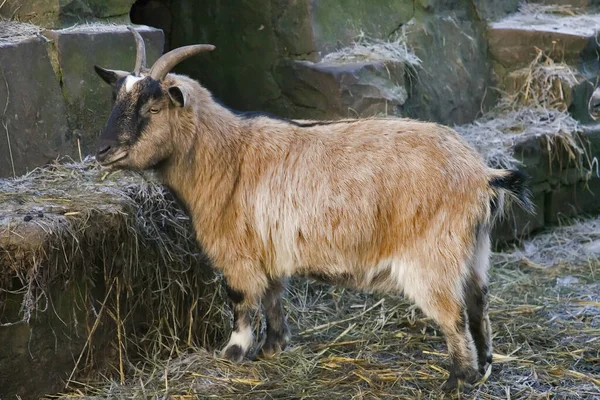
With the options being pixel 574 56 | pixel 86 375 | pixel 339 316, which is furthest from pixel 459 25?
pixel 86 375

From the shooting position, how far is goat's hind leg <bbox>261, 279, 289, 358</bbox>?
17.9 ft

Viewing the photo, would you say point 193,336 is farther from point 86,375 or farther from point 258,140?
point 258,140

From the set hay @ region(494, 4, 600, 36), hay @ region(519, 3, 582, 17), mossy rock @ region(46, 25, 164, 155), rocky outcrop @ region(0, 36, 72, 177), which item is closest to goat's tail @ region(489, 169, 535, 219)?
mossy rock @ region(46, 25, 164, 155)

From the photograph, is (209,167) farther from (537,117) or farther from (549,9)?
(549,9)

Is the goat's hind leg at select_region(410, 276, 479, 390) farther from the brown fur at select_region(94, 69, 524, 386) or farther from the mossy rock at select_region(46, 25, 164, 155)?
the mossy rock at select_region(46, 25, 164, 155)

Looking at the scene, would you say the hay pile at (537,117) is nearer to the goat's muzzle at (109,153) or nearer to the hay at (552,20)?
the hay at (552,20)

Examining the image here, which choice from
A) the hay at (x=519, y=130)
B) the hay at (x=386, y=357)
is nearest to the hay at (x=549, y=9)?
the hay at (x=519, y=130)

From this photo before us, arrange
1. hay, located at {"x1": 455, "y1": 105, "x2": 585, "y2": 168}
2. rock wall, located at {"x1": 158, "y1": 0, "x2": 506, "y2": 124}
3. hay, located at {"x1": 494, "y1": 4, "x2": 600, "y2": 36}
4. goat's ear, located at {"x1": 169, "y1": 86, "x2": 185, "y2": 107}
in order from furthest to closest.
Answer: hay, located at {"x1": 494, "y1": 4, "x2": 600, "y2": 36} → hay, located at {"x1": 455, "y1": 105, "x2": 585, "y2": 168} → rock wall, located at {"x1": 158, "y1": 0, "x2": 506, "y2": 124} → goat's ear, located at {"x1": 169, "y1": 86, "x2": 185, "y2": 107}

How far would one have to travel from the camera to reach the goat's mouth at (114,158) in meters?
4.94

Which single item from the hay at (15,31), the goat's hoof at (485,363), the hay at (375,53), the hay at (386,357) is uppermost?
the hay at (15,31)

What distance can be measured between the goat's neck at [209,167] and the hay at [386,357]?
0.85 m

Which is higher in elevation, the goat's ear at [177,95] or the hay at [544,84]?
the goat's ear at [177,95]

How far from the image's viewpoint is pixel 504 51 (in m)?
8.27

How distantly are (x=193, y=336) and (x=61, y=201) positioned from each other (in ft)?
3.74
